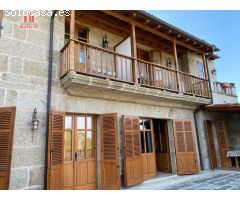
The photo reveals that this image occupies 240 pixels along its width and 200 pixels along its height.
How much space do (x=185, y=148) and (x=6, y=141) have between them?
6.63 metres

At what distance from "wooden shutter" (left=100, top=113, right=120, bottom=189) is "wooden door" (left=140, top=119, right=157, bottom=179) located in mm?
1976

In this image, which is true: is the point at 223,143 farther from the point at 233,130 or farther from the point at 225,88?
the point at 225,88

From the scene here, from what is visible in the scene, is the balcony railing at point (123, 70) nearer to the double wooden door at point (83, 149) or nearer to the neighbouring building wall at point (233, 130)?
the double wooden door at point (83, 149)

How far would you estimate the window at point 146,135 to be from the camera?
7.53 meters

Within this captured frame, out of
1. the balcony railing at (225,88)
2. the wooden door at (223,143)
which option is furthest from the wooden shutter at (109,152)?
the balcony railing at (225,88)

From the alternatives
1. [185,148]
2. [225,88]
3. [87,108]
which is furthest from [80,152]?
[225,88]

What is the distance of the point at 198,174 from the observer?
799 centimetres

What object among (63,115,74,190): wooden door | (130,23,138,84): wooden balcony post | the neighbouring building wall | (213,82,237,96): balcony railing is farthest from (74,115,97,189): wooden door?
(213,82,237,96): balcony railing

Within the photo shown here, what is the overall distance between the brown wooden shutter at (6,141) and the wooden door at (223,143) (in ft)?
31.0

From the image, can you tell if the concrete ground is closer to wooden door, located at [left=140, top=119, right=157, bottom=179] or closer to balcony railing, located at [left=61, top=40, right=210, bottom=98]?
wooden door, located at [left=140, top=119, right=157, bottom=179]
